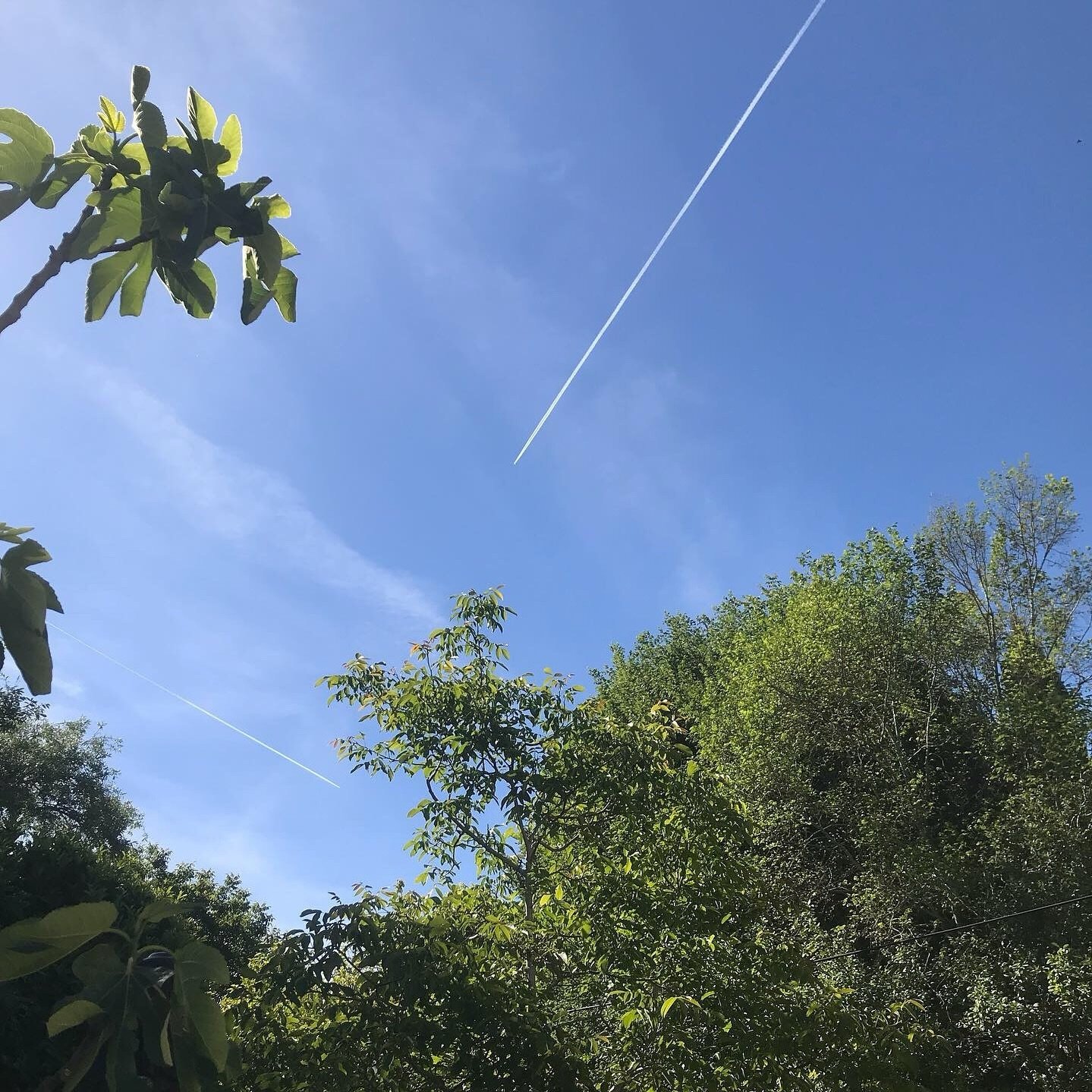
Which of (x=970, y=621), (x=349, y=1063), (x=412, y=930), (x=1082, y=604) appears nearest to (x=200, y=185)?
(x=412, y=930)

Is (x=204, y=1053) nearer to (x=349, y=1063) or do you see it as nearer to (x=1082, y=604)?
(x=349, y=1063)

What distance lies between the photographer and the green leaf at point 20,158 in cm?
112

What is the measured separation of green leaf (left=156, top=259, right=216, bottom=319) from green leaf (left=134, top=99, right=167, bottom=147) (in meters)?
0.17

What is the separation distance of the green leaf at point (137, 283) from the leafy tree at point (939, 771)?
1082 cm

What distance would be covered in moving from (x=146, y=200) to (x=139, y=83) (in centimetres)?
18

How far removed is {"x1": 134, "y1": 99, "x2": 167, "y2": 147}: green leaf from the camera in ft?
3.91

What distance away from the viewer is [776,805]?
16766 millimetres

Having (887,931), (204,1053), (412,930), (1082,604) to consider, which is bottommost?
(204,1053)

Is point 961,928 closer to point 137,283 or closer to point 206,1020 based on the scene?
point 206,1020

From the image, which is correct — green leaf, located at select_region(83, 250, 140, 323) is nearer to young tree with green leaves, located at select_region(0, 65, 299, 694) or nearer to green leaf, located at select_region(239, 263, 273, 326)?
young tree with green leaves, located at select_region(0, 65, 299, 694)

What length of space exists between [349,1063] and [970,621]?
18404 millimetres

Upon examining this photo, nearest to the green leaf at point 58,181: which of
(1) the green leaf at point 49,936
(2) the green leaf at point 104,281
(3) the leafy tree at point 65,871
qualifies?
(2) the green leaf at point 104,281

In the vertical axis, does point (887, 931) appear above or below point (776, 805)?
below

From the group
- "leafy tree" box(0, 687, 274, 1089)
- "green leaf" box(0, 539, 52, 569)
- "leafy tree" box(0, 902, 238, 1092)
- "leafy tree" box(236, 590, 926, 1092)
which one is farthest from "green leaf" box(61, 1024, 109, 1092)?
"leafy tree" box(236, 590, 926, 1092)
